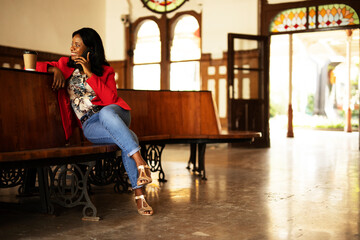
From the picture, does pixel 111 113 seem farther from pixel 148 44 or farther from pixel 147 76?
pixel 148 44

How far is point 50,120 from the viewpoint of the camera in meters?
2.78

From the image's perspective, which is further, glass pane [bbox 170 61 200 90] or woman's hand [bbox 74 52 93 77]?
glass pane [bbox 170 61 200 90]

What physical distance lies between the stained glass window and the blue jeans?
5.68 metres

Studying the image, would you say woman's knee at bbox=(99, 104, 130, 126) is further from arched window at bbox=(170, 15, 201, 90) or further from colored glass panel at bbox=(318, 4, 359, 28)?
arched window at bbox=(170, 15, 201, 90)

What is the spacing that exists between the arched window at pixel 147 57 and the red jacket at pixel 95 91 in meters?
6.22

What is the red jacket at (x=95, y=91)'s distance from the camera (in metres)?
2.83

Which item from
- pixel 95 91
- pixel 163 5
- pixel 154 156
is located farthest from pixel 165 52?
pixel 95 91

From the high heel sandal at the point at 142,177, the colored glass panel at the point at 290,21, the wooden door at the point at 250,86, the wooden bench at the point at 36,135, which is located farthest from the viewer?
the wooden door at the point at 250,86

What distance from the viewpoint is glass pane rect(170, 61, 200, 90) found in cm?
874

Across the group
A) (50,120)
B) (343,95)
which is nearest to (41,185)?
(50,120)

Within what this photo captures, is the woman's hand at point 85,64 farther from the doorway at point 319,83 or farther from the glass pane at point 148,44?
the doorway at point 319,83

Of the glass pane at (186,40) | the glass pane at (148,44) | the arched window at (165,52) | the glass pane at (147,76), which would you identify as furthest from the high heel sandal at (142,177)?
the glass pane at (148,44)

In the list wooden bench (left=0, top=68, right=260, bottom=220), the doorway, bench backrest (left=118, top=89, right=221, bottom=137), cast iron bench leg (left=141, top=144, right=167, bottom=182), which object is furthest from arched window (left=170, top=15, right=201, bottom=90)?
the doorway

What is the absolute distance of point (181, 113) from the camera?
4340 mm
